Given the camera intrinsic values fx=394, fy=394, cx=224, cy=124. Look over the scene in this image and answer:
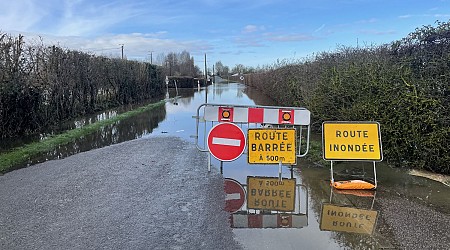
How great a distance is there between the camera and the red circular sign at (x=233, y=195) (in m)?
5.56

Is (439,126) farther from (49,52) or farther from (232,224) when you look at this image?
(49,52)

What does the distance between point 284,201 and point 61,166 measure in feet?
16.5

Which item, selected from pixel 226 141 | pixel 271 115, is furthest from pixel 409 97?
pixel 226 141

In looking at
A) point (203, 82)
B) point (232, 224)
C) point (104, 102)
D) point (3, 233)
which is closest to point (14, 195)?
point (3, 233)

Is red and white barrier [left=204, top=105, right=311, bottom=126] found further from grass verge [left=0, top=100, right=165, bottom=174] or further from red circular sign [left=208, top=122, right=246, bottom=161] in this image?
grass verge [left=0, top=100, right=165, bottom=174]

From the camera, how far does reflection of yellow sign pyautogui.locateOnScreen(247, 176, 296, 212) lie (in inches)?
220

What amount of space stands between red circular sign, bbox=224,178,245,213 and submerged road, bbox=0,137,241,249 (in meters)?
0.12

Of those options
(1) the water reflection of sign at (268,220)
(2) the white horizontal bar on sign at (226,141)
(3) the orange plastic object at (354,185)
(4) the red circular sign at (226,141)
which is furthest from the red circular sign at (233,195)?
(3) the orange plastic object at (354,185)

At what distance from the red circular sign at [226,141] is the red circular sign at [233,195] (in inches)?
25.5

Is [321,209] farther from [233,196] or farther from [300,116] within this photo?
[300,116]

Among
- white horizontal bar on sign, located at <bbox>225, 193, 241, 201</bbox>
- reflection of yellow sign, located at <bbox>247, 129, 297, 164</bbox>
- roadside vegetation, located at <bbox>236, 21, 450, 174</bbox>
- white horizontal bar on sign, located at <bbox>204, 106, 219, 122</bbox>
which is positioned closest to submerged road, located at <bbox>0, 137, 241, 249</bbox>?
white horizontal bar on sign, located at <bbox>225, 193, 241, 201</bbox>

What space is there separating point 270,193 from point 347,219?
58.7 inches

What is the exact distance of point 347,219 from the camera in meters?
5.02

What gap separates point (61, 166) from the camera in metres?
8.35
